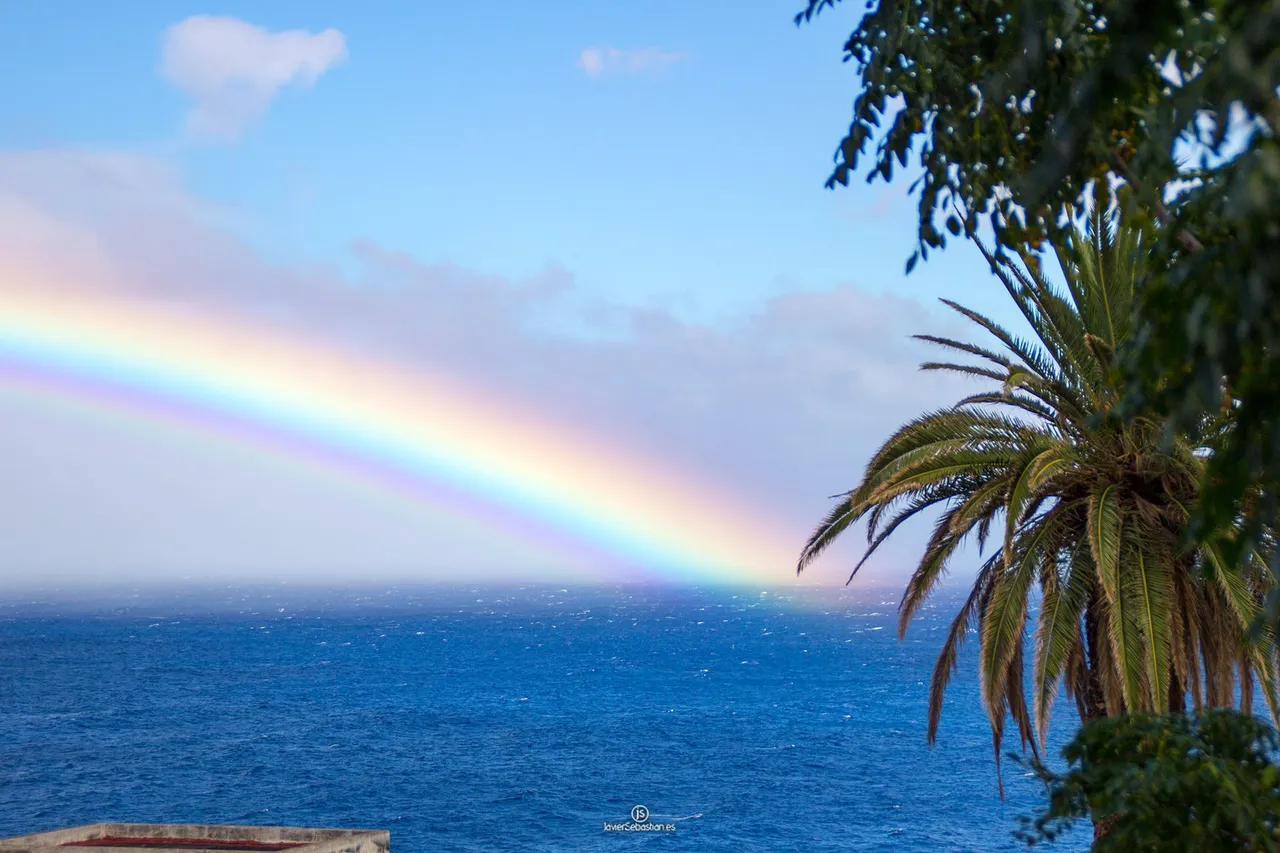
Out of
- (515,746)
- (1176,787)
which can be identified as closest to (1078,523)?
(1176,787)

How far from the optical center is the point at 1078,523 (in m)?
12.9

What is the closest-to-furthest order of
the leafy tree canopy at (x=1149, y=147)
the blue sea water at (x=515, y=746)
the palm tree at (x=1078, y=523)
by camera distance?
the leafy tree canopy at (x=1149, y=147) < the palm tree at (x=1078, y=523) < the blue sea water at (x=515, y=746)

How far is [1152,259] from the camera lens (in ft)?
13.8

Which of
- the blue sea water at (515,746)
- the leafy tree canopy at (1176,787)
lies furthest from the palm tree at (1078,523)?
the blue sea water at (515,746)

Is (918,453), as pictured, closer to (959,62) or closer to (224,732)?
(959,62)

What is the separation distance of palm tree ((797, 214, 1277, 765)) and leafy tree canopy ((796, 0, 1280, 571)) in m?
5.59

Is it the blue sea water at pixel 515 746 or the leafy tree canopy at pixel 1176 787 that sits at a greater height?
the leafy tree canopy at pixel 1176 787

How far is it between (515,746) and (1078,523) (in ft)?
239

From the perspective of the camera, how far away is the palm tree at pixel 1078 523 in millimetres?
11305

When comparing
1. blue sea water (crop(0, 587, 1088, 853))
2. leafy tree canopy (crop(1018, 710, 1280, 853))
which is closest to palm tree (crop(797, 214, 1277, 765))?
leafy tree canopy (crop(1018, 710, 1280, 853))

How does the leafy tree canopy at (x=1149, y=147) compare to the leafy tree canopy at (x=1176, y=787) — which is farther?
the leafy tree canopy at (x=1176, y=787)

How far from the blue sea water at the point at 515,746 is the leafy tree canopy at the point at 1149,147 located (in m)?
29.2

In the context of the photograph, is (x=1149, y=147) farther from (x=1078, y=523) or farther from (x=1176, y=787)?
(x=1078, y=523)

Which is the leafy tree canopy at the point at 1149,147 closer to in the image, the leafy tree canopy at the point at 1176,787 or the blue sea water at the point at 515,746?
the leafy tree canopy at the point at 1176,787
